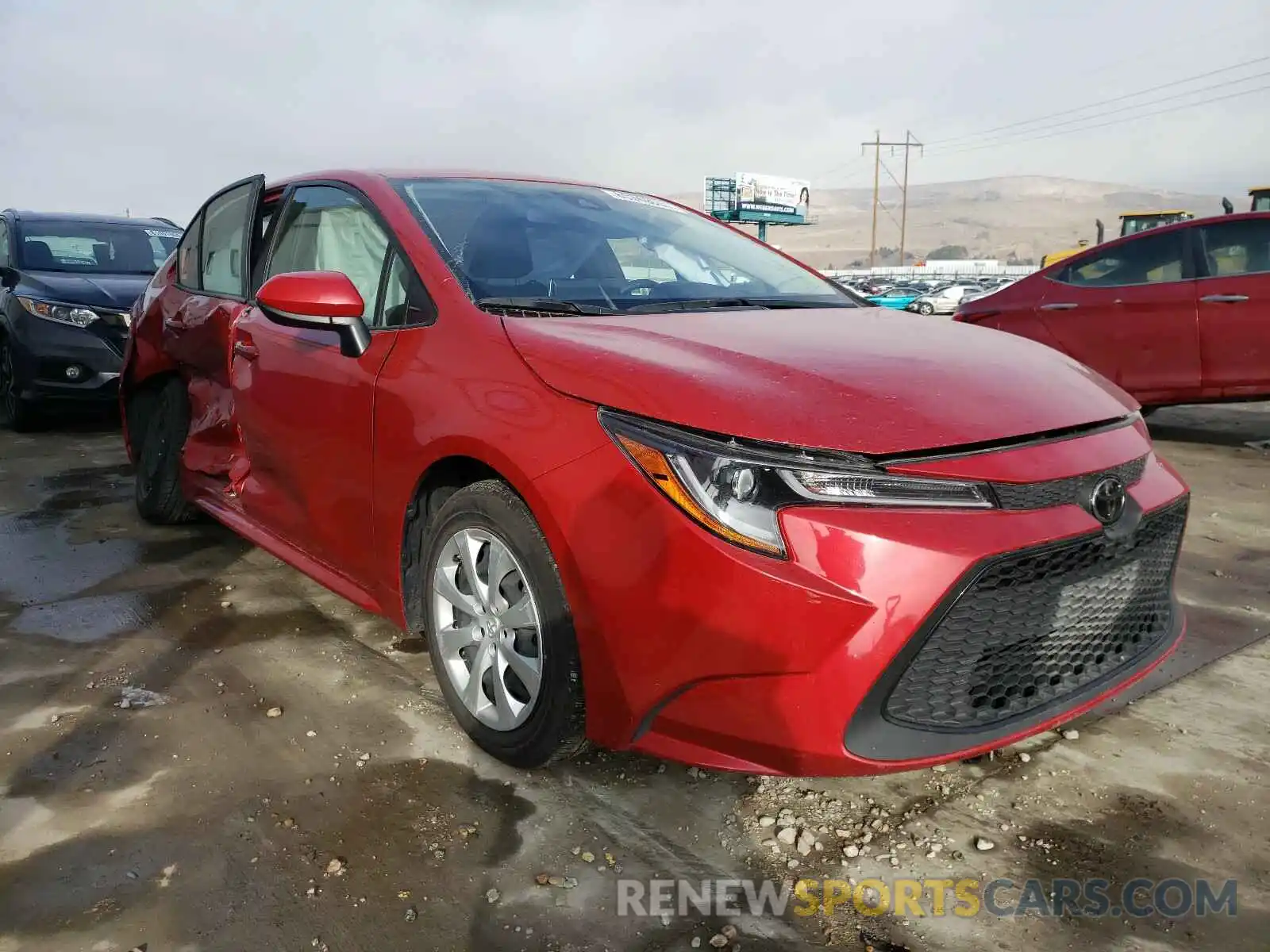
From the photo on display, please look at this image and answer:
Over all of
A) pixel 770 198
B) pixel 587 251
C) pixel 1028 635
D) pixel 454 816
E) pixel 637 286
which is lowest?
pixel 454 816

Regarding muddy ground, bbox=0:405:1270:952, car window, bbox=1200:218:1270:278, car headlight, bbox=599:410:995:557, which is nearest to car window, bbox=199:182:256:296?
muddy ground, bbox=0:405:1270:952

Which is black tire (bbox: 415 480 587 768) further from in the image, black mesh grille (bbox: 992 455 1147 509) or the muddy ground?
black mesh grille (bbox: 992 455 1147 509)

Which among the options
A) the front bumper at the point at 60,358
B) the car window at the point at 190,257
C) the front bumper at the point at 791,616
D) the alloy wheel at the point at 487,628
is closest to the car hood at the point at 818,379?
the front bumper at the point at 791,616

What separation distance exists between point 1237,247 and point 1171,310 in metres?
0.52

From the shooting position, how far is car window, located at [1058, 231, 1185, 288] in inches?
243

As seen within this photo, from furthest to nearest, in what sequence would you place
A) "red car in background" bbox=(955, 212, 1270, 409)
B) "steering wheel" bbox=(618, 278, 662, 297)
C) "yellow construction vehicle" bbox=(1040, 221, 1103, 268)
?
1. "yellow construction vehicle" bbox=(1040, 221, 1103, 268)
2. "red car in background" bbox=(955, 212, 1270, 409)
3. "steering wheel" bbox=(618, 278, 662, 297)

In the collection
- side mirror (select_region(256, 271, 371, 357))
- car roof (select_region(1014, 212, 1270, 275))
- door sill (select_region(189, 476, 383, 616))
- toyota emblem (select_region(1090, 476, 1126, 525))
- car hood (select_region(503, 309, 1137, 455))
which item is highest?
car roof (select_region(1014, 212, 1270, 275))

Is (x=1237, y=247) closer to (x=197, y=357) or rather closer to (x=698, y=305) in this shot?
(x=698, y=305)

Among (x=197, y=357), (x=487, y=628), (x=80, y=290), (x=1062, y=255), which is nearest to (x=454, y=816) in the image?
(x=487, y=628)

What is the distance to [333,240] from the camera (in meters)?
3.02

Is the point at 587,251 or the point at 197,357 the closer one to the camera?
the point at 587,251

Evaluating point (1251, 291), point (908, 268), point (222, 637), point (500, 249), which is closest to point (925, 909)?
point (500, 249)

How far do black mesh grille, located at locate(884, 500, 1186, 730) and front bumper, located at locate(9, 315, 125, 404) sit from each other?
625 centimetres

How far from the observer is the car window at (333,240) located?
8.95ft
